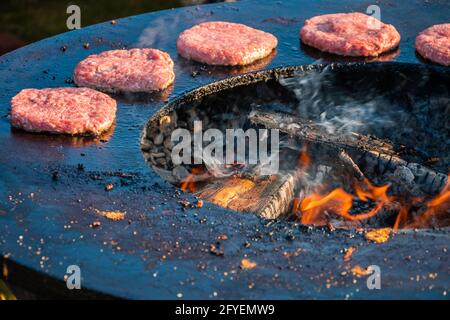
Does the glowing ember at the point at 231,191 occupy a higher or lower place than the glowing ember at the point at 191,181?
higher

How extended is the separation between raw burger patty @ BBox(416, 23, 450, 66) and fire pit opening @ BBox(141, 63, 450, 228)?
0.10 m

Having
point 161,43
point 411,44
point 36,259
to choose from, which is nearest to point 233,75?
point 161,43

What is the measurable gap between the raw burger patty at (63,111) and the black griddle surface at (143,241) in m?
0.06

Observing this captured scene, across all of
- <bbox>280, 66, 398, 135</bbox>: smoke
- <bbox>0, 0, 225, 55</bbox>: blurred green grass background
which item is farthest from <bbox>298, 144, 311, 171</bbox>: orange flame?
<bbox>0, 0, 225, 55</bbox>: blurred green grass background

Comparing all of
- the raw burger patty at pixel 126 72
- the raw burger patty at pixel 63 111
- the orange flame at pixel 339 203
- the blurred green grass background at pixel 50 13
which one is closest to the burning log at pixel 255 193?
the orange flame at pixel 339 203

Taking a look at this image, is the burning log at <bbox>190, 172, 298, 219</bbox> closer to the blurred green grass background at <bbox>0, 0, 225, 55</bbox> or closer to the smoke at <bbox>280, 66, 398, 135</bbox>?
the smoke at <bbox>280, 66, 398, 135</bbox>

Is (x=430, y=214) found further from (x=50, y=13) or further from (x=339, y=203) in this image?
(x=50, y=13)

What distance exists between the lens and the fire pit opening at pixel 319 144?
416 centimetres

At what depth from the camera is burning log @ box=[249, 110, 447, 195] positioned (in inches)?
170

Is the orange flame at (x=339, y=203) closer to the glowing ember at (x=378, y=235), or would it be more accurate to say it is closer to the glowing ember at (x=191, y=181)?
the glowing ember at (x=191, y=181)

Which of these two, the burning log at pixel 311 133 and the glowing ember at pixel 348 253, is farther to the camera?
the burning log at pixel 311 133

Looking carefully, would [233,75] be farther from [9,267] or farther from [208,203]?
[9,267]

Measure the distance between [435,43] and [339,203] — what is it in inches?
57.0

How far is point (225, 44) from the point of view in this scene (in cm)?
492
